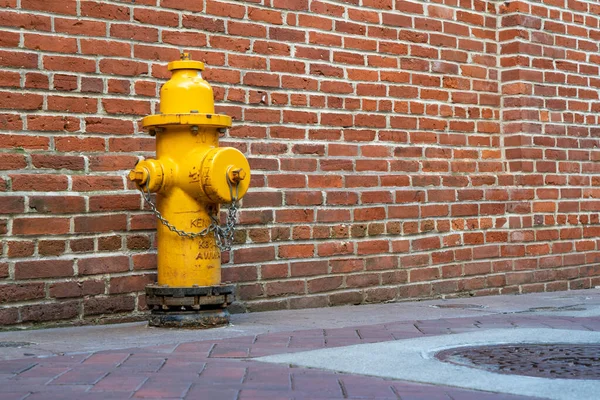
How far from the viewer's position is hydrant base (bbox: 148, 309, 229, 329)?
5.48 meters

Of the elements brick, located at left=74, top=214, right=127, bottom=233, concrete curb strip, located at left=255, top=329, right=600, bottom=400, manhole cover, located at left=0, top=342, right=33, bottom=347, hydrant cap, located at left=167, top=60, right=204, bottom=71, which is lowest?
manhole cover, located at left=0, top=342, right=33, bottom=347

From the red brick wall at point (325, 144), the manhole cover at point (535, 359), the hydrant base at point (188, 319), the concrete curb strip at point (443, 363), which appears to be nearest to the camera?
the concrete curb strip at point (443, 363)

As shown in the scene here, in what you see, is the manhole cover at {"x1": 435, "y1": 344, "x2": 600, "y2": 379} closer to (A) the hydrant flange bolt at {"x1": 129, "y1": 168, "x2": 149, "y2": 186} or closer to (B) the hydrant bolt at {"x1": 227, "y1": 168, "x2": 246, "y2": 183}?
(B) the hydrant bolt at {"x1": 227, "y1": 168, "x2": 246, "y2": 183}

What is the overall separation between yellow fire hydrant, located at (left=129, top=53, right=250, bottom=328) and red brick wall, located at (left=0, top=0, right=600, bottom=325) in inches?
20.4

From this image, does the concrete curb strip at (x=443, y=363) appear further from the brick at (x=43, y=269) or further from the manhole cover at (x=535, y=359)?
the brick at (x=43, y=269)

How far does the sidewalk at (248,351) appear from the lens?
3609 millimetres

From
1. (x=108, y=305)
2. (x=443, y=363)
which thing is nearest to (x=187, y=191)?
(x=108, y=305)

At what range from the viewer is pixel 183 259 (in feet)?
18.0

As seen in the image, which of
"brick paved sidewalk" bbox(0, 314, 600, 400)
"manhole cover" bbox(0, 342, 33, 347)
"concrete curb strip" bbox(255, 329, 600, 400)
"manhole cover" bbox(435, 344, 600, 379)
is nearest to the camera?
"brick paved sidewalk" bbox(0, 314, 600, 400)

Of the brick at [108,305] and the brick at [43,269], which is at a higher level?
the brick at [43,269]

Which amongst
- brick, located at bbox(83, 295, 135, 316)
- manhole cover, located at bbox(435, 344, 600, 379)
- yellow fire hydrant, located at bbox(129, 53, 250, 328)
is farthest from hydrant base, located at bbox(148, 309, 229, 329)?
manhole cover, located at bbox(435, 344, 600, 379)

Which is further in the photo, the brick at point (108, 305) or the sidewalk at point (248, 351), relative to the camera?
the brick at point (108, 305)

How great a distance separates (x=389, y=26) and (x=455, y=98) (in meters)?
0.87

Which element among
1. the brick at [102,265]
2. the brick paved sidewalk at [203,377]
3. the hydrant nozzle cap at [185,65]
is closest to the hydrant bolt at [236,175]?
the hydrant nozzle cap at [185,65]
